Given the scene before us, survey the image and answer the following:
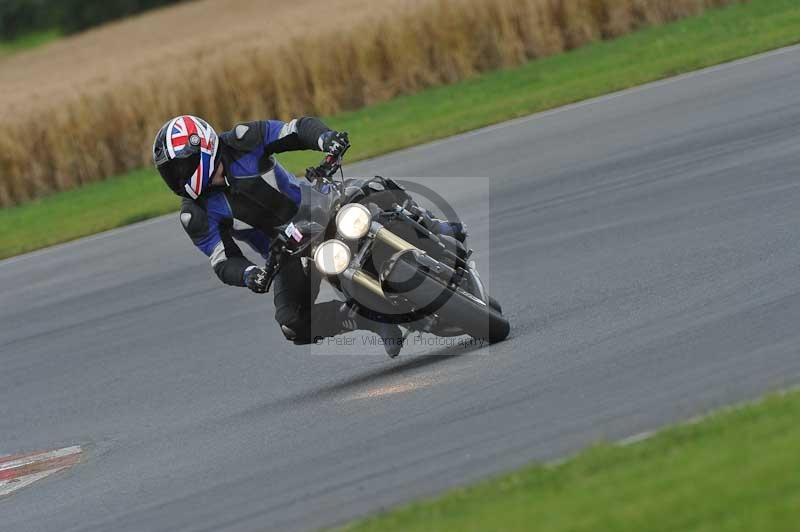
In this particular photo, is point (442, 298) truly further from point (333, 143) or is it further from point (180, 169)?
point (180, 169)

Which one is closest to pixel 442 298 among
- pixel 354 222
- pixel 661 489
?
pixel 354 222

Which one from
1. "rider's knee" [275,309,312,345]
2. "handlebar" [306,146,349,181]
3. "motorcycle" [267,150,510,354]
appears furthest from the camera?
"rider's knee" [275,309,312,345]

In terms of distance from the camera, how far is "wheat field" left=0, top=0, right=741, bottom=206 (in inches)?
899

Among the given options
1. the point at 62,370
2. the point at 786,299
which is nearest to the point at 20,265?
the point at 62,370

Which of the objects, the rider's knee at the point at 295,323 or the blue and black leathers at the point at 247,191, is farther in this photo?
the rider's knee at the point at 295,323

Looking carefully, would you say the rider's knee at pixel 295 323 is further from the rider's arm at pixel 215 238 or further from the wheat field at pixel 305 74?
the wheat field at pixel 305 74

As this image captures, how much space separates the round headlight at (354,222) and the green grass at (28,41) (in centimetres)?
5710

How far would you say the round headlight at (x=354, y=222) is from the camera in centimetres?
824

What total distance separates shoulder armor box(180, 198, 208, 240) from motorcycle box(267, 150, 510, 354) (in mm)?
584

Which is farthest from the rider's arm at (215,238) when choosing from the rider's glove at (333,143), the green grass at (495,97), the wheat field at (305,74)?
the wheat field at (305,74)

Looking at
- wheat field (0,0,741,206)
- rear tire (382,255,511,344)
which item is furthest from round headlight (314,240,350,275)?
wheat field (0,0,741,206)

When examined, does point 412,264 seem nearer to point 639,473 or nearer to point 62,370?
point 639,473

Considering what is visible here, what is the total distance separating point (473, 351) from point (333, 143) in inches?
61.7

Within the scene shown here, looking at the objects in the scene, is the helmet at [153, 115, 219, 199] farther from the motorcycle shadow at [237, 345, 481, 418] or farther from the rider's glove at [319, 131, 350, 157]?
the motorcycle shadow at [237, 345, 481, 418]
